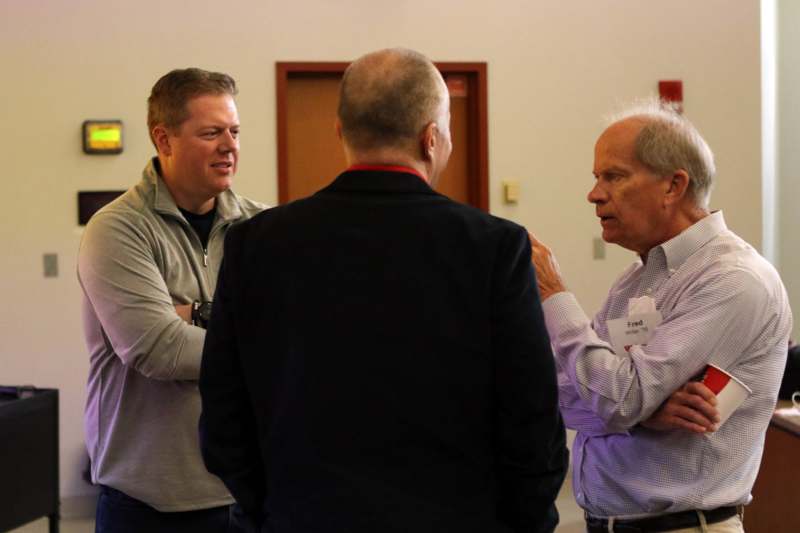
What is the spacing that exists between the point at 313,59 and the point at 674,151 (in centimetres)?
406

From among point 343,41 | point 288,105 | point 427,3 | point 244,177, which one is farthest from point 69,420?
point 427,3

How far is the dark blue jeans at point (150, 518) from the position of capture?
83.5 inches

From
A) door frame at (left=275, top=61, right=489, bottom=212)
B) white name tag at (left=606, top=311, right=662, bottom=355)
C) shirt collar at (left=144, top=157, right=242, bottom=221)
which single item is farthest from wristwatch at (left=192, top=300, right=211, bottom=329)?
door frame at (left=275, top=61, right=489, bottom=212)

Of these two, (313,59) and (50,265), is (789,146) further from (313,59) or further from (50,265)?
(50,265)

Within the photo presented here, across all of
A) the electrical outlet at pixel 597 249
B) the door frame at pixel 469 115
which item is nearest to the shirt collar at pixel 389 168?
the door frame at pixel 469 115

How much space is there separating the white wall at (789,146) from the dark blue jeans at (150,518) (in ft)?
18.1

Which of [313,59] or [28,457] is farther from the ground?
[313,59]

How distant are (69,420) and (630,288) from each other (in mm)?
4307

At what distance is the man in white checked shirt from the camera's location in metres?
1.87

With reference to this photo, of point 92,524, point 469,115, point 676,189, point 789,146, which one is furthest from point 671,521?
point 789,146

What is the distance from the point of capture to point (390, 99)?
1548 millimetres

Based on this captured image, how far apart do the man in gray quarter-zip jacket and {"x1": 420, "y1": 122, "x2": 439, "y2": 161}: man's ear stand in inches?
31.2

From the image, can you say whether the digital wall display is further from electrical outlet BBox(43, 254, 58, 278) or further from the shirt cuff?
the shirt cuff

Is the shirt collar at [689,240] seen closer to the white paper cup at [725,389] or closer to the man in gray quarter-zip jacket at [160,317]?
the white paper cup at [725,389]
